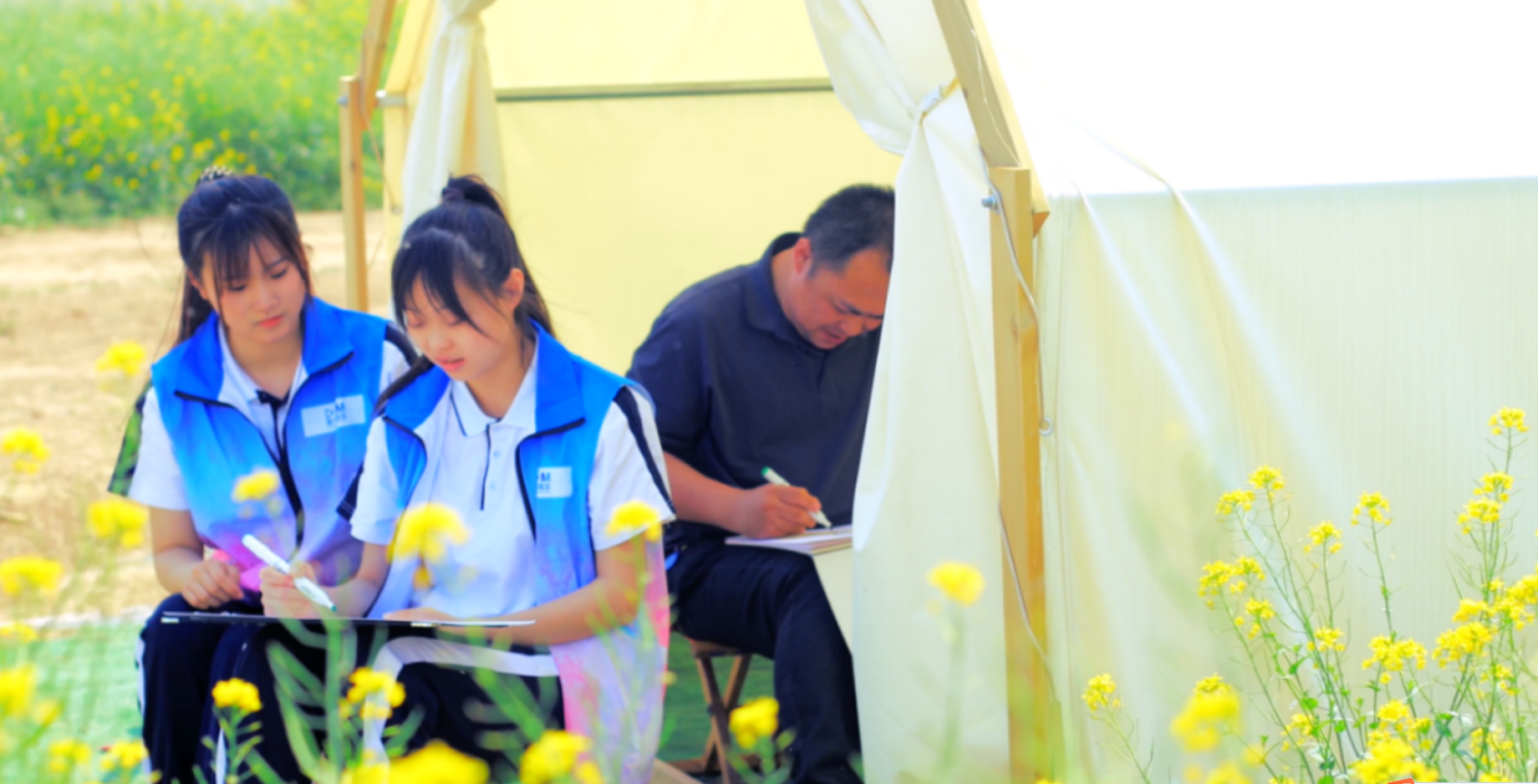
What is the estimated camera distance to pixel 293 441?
8.99ft

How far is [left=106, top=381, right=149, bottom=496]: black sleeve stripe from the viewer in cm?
251

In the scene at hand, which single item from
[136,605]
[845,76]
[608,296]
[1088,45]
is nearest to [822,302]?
[845,76]

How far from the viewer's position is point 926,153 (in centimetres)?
234

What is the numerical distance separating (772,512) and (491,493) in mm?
693

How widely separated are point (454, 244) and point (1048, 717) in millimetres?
1244

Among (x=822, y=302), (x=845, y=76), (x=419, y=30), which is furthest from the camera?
(x=419, y=30)

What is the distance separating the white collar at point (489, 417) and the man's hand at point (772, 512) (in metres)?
0.65

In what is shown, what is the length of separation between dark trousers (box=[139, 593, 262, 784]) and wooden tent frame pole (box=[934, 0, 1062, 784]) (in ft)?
4.38

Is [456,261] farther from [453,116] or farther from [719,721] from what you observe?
[453,116]

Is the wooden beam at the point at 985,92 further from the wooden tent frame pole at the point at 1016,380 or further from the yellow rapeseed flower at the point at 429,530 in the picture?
the yellow rapeseed flower at the point at 429,530

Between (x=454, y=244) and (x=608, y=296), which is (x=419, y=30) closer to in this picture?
(x=608, y=296)

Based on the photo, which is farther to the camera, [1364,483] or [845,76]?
[845,76]

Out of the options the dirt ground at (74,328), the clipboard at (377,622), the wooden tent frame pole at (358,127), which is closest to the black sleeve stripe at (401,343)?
the clipboard at (377,622)

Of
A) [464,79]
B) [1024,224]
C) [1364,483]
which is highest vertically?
[464,79]
